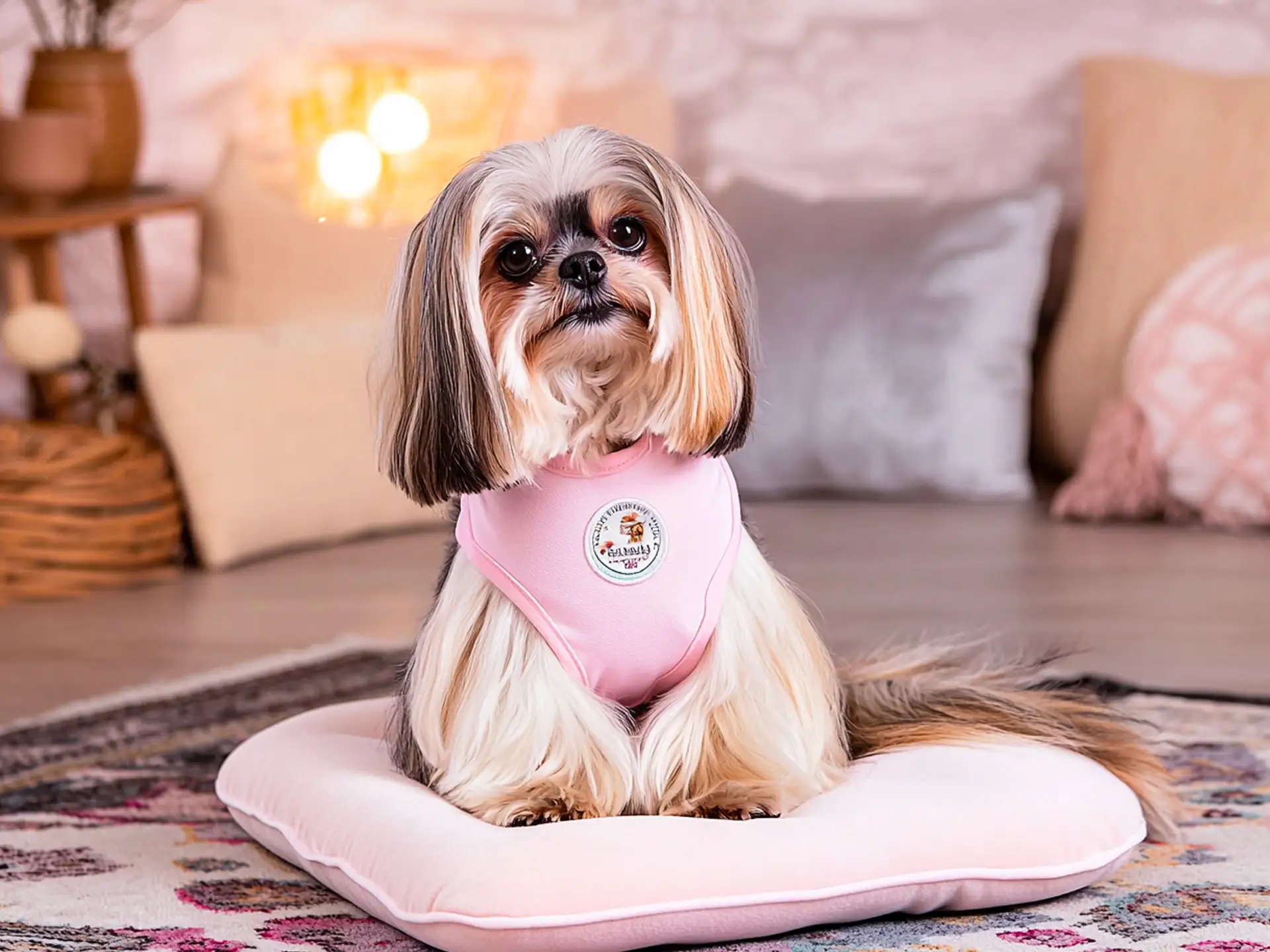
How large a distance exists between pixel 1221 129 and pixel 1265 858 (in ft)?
7.44

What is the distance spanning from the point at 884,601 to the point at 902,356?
0.83 meters

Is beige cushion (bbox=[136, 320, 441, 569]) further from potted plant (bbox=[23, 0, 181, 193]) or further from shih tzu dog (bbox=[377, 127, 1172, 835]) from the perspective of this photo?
shih tzu dog (bbox=[377, 127, 1172, 835])

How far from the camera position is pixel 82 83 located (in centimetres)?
370

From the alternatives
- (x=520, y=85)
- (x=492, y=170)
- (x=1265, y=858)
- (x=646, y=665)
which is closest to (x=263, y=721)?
(x=646, y=665)

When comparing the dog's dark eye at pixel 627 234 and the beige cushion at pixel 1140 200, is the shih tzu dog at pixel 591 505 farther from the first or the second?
the beige cushion at pixel 1140 200

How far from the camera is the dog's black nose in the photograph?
5.11 ft

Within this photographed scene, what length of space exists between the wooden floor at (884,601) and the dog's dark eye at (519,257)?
0.93 meters

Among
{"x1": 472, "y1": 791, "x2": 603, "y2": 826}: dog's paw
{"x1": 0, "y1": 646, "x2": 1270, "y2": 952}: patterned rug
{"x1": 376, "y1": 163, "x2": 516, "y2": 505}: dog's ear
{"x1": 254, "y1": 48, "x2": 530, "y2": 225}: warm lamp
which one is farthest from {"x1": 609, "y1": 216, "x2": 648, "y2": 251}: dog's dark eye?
{"x1": 254, "y1": 48, "x2": 530, "y2": 225}: warm lamp

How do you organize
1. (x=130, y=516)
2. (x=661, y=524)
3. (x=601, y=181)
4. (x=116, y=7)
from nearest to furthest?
(x=601, y=181), (x=661, y=524), (x=130, y=516), (x=116, y=7)

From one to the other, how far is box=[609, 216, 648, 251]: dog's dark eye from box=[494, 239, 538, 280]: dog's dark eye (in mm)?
70

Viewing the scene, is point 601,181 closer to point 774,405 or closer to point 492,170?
point 492,170

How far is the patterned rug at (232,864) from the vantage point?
5.12 feet

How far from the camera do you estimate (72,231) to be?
384 cm

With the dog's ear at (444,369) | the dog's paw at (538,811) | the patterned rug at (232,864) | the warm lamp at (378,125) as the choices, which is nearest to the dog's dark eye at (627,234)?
the dog's ear at (444,369)
